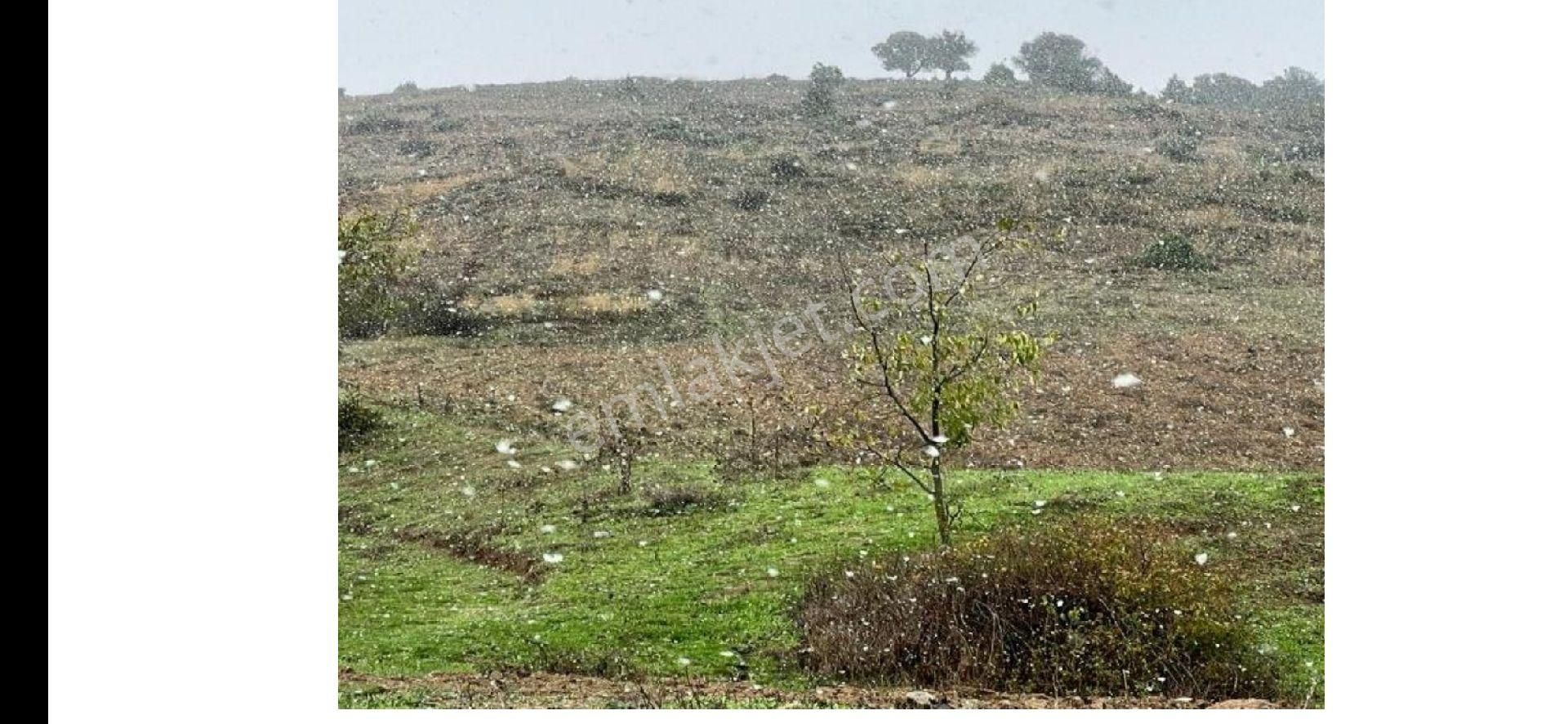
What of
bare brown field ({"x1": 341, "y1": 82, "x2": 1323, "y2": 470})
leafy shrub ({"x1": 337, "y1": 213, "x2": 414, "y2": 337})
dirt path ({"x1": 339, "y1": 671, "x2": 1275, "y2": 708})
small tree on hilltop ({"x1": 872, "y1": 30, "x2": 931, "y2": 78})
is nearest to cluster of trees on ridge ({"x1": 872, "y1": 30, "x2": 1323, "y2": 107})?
small tree on hilltop ({"x1": 872, "y1": 30, "x2": 931, "y2": 78})

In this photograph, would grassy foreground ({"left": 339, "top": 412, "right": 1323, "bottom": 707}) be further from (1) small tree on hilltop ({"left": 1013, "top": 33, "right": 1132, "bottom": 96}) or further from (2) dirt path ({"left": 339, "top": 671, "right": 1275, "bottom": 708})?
(1) small tree on hilltop ({"left": 1013, "top": 33, "right": 1132, "bottom": 96})

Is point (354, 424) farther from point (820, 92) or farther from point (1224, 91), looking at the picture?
point (1224, 91)

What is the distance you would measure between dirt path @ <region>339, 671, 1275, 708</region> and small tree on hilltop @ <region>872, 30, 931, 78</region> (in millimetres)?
55323

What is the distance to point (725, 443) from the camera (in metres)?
17.2

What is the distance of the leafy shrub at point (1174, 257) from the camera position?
2738cm

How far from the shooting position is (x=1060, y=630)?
1017cm

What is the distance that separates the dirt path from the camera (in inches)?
382

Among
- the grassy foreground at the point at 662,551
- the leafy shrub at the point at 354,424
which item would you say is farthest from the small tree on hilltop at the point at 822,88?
the grassy foreground at the point at 662,551

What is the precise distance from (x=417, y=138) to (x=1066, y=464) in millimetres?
31755

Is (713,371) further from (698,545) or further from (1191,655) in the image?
(1191,655)

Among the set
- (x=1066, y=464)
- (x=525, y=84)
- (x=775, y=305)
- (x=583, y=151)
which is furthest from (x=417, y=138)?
(x=1066, y=464)

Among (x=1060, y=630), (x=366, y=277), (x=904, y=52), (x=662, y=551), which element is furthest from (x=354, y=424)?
(x=904, y=52)

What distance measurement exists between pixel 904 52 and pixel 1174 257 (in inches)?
1487

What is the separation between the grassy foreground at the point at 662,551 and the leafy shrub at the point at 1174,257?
1300 centimetres
